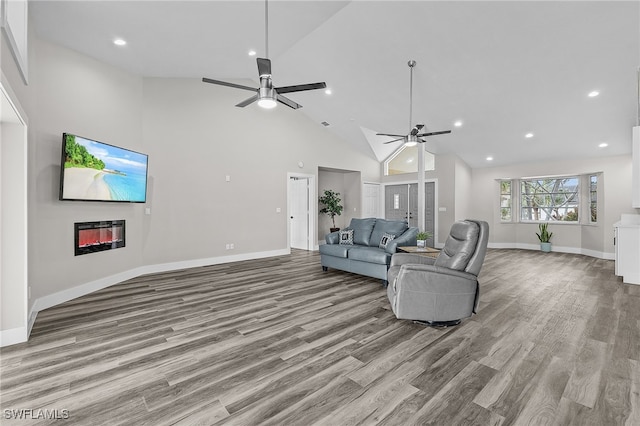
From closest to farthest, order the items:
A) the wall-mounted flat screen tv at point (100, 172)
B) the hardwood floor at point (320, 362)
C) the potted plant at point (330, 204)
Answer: the hardwood floor at point (320, 362) < the wall-mounted flat screen tv at point (100, 172) < the potted plant at point (330, 204)

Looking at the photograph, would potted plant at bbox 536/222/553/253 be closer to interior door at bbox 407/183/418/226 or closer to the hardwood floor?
interior door at bbox 407/183/418/226

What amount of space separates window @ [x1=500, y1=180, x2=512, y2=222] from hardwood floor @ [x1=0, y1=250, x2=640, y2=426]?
16.7ft

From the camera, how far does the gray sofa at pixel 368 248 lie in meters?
4.61

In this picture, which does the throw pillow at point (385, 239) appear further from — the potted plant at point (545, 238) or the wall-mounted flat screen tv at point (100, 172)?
the potted plant at point (545, 238)

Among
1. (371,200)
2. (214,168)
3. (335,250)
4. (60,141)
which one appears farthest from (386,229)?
(60,141)

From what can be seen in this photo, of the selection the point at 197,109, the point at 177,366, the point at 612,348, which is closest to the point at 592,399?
the point at 612,348

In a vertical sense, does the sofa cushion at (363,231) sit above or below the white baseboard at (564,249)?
above

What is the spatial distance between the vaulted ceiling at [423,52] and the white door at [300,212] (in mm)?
2428

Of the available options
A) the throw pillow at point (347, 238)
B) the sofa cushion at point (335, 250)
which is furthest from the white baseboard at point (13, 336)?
the throw pillow at point (347, 238)

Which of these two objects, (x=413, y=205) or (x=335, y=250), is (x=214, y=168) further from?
(x=413, y=205)

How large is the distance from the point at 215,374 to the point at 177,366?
34 centimetres

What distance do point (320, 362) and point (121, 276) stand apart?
4.09m

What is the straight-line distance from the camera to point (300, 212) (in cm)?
850

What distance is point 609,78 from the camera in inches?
177
